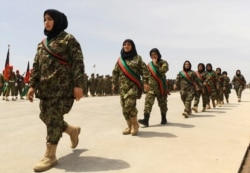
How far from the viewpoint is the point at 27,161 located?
15.3 feet

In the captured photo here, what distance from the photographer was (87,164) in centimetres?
450

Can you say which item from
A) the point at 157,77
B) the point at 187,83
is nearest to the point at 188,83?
the point at 187,83

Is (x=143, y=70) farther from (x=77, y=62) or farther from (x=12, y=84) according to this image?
(x=12, y=84)

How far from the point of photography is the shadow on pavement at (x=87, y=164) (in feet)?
14.1

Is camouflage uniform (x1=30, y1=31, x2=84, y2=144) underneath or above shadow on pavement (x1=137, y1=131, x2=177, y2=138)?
above

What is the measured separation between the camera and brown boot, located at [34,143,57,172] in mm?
4168

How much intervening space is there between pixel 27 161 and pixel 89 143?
133cm

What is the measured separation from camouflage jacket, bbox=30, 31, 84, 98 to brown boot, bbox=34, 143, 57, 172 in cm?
69

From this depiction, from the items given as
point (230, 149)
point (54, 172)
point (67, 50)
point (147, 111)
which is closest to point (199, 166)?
point (230, 149)

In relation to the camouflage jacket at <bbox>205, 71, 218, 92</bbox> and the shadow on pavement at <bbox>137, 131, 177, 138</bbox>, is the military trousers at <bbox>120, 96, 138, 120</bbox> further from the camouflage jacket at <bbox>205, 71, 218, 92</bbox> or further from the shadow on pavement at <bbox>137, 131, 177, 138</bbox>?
the camouflage jacket at <bbox>205, 71, 218, 92</bbox>

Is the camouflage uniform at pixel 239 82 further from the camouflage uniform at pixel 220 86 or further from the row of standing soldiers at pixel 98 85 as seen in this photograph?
the row of standing soldiers at pixel 98 85

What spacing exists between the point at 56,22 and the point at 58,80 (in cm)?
78

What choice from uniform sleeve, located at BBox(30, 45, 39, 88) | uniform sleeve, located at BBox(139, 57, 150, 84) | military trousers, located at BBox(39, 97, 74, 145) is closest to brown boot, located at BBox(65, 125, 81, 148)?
military trousers, located at BBox(39, 97, 74, 145)

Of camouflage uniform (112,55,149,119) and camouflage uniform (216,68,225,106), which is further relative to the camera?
camouflage uniform (216,68,225,106)
